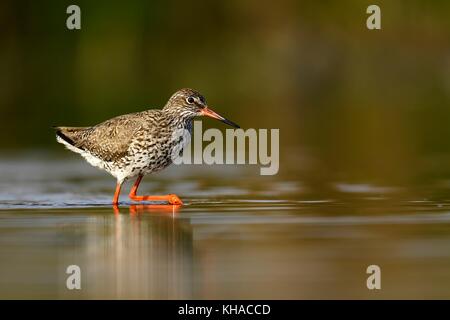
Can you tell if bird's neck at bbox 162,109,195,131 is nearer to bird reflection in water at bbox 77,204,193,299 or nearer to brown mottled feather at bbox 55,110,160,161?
brown mottled feather at bbox 55,110,160,161

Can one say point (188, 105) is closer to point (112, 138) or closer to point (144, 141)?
point (144, 141)

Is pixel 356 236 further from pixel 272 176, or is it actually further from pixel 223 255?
pixel 272 176

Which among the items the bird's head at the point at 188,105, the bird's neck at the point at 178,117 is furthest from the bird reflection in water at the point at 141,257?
the bird's head at the point at 188,105

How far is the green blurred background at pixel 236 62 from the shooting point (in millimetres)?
25812

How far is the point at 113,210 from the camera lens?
12859 mm

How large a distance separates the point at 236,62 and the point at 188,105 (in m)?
21.5

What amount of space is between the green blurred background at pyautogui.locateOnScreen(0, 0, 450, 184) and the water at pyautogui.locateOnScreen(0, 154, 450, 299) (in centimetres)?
875

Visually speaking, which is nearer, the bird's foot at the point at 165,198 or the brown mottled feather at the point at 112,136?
the bird's foot at the point at 165,198

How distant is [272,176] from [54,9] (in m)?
16.5

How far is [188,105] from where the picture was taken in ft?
45.9

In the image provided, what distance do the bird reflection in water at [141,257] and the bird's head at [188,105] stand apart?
171 centimetres

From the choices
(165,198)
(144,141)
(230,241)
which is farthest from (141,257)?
(144,141)

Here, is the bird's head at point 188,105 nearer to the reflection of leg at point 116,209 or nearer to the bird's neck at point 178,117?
the bird's neck at point 178,117

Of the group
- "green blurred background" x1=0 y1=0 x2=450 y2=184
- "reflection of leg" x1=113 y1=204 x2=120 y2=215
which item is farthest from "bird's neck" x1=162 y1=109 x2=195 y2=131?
"green blurred background" x1=0 y1=0 x2=450 y2=184
